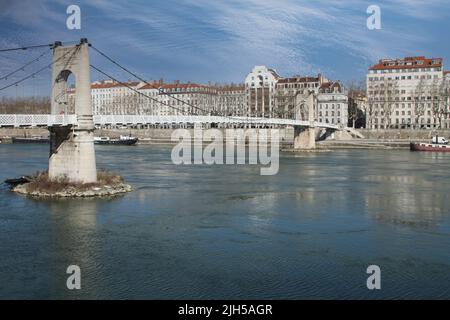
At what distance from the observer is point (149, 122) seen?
60.6 ft

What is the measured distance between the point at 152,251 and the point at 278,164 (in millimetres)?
16623

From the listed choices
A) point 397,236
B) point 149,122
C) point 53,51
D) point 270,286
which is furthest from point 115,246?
point 149,122

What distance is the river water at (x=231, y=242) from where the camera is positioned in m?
7.15

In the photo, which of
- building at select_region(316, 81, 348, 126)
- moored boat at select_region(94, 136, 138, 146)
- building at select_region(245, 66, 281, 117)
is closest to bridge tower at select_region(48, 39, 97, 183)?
moored boat at select_region(94, 136, 138, 146)

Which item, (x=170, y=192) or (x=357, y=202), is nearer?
(x=357, y=202)

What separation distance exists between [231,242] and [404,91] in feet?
143

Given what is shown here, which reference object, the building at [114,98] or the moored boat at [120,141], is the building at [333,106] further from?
the building at [114,98]

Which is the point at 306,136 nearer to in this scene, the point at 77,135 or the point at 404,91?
the point at 404,91

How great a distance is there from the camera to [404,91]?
164 feet

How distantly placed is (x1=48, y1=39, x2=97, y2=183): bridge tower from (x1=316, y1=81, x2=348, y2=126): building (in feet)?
129

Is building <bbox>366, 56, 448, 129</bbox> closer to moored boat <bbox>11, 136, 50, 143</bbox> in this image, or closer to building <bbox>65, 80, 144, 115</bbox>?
building <bbox>65, 80, 144, 115</bbox>

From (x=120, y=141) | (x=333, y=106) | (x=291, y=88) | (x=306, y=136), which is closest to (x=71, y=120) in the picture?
(x=306, y=136)

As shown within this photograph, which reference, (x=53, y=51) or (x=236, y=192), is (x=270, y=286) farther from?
(x=53, y=51)

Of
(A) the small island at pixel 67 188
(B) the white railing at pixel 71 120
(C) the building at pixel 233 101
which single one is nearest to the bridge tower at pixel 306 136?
(B) the white railing at pixel 71 120
